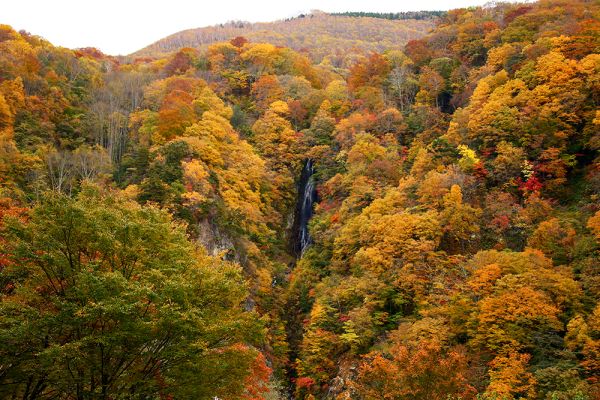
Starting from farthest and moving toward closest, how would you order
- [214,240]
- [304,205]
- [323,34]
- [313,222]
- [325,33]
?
[325,33] < [323,34] < [304,205] < [313,222] < [214,240]

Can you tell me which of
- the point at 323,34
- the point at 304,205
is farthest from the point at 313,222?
the point at 323,34

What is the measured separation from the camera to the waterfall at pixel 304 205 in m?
46.2

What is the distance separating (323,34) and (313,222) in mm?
112344

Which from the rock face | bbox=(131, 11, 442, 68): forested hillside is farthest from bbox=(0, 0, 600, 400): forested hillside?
bbox=(131, 11, 442, 68): forested hillside

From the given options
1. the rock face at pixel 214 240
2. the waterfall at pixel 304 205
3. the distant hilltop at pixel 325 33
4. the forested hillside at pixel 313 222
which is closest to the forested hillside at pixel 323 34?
the distant hilltop at pixel 325 33

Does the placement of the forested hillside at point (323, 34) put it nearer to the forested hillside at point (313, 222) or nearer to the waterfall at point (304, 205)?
the forested hillside at point (313, 222)

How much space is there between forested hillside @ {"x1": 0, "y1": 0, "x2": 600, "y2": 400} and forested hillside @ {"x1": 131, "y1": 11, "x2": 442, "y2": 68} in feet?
204

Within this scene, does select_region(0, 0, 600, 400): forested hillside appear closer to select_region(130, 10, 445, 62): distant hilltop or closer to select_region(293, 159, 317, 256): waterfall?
select_region(293, 159, 317, 256): waterfall

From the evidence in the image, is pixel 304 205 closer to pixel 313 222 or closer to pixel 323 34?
pixel 313 222

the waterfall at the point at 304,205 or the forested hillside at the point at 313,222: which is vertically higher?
the forested hillside at the point at 313,222

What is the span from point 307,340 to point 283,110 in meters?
31.9

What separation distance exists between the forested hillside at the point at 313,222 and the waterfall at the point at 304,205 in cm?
21

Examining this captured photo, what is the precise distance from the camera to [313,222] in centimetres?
4116

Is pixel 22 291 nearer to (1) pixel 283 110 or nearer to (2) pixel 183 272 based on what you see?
(2) pixel 183 272
